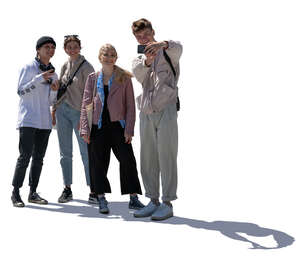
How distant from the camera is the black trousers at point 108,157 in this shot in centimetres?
654

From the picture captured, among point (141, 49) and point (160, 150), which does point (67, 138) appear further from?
point (141, 49)

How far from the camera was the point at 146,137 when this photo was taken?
634cm

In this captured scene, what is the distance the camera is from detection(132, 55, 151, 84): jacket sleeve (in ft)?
20.4

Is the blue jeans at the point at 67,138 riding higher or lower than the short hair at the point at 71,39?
lower

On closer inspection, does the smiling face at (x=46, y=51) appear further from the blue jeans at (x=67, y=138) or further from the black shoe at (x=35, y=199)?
the black shoe at (x=35, y=199)

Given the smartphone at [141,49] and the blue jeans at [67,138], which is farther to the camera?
the blue jeans at [67,138]

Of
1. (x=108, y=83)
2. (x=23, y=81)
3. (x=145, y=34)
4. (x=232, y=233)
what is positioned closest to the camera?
(x=232, y=233)

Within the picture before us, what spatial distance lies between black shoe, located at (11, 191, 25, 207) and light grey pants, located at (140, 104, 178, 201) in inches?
73.1

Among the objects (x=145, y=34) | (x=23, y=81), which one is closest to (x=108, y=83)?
(x=145, y=34)

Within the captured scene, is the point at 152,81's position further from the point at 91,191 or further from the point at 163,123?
the point at 91,191

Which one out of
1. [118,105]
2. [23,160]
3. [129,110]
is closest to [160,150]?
[129,110]

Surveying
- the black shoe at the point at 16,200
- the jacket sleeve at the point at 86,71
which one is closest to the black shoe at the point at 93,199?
the black shoe at the point at 16,200

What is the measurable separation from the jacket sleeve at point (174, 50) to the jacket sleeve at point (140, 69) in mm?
341

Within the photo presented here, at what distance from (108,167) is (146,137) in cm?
76
